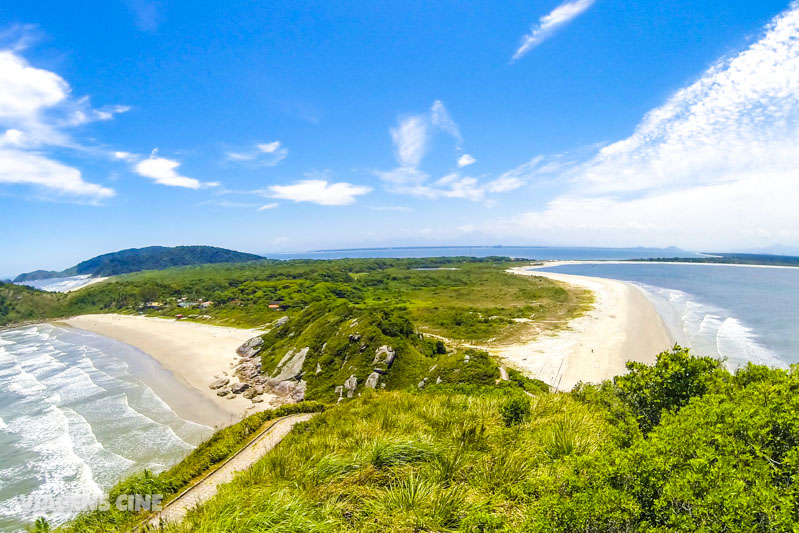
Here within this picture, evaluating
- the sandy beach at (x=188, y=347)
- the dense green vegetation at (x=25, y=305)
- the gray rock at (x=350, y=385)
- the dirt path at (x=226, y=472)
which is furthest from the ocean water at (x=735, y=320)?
the dense green vegetation at (x=25, y=305)

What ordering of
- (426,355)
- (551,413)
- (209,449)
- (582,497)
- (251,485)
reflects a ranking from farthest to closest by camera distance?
(426,355), (209,449), (551,413), (251,485), (582,497)

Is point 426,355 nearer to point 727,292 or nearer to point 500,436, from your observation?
point 500,436

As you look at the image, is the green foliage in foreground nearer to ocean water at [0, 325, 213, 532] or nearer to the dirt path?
the dirt path

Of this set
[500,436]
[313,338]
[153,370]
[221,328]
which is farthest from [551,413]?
[221,328]

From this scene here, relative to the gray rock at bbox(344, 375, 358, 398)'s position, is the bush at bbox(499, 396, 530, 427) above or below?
above

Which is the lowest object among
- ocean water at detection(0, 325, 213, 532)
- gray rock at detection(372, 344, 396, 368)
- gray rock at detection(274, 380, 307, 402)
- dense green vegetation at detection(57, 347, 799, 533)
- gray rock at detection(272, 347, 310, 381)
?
ocean water at detection(0, 325, 213, 532)

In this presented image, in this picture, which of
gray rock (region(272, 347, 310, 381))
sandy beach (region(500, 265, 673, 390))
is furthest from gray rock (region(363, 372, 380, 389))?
sandy beach (region(500, 265, 673, 390))
